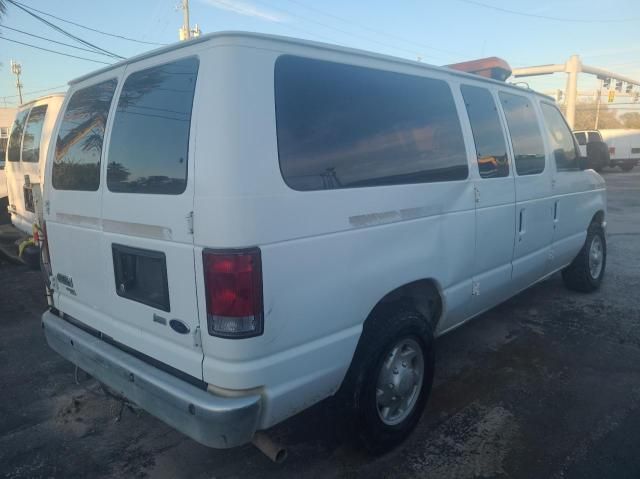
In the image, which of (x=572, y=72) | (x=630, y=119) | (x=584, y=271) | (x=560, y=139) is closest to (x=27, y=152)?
(x=560, y=139)

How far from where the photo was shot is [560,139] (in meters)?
4.86

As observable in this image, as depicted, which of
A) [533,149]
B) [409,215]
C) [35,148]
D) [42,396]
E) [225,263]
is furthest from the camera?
[35,148]

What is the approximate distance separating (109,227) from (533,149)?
356 centimetres

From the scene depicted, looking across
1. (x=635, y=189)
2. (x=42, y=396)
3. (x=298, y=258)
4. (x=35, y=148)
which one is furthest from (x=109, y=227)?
(x=635, y=189)

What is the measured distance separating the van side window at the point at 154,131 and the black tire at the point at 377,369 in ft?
4.31

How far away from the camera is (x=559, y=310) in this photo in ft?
17.3

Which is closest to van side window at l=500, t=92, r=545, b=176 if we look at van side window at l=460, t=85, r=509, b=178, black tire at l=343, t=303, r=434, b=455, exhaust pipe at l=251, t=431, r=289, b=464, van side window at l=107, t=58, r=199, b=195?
van side window at l=460, t=85, r=509, b=178

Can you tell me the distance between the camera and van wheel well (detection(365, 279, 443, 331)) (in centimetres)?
287

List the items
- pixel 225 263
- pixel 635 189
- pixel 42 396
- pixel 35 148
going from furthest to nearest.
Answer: pixel 635 189 → pixel 35 148 → pixel 42 396 → pixel 225 263

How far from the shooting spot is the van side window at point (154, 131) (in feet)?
7.34

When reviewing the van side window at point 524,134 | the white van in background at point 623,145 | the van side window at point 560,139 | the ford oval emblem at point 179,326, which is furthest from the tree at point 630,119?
the ford oval emblem at point 179,326

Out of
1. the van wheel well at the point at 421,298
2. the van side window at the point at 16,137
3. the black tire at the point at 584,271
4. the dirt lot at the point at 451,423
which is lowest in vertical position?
the dirt lot at the point at 451,423

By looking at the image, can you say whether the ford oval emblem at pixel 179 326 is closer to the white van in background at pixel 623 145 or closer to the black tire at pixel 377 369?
the black tire at pixel 377 369

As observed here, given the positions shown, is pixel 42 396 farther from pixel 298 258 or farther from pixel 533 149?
pixel 533 149
